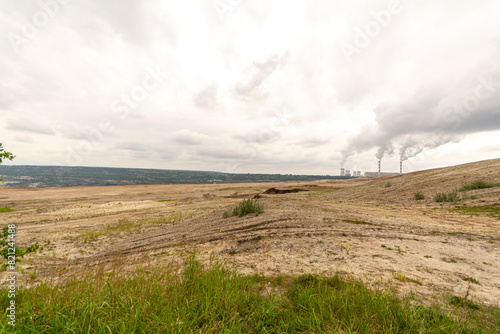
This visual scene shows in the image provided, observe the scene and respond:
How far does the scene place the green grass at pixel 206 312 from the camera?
110 inches

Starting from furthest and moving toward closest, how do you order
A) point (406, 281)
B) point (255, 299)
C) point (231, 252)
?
point (231, 252) → point (406, 281) → point (255, 299)

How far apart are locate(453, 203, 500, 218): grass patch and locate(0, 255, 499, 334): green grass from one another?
537 inches

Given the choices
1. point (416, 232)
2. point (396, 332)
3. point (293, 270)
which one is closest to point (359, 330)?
point (396, 332)

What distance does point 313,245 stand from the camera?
828cm

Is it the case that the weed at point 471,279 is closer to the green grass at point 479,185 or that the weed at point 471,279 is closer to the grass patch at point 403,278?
the grass patch at point 403,278

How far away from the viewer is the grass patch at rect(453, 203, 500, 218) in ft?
41.9

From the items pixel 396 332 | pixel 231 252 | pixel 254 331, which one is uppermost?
pixel 396 332

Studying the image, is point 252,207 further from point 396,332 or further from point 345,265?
point 396,332

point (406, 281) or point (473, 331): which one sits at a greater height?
point (473, 331)

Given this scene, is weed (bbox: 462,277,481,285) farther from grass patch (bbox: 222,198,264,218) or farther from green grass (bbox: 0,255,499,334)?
grass patch (bbox: 222,198,264,218)

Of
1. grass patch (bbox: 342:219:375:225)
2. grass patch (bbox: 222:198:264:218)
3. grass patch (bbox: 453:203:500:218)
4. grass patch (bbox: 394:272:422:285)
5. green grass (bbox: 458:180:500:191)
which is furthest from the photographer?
green grass (bbox: 458:180:500:191)

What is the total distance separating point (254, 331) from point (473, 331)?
3.33m

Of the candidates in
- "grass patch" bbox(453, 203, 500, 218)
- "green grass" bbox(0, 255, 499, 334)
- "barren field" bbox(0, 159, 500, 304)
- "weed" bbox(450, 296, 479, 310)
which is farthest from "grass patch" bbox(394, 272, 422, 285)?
"grass patch" bbox(453, 203, 500, 218)

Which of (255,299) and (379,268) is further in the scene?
(379,268)
